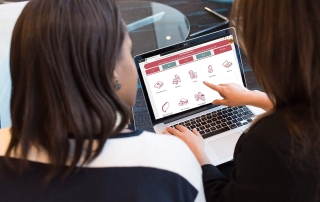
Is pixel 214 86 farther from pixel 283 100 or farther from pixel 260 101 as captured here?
pixel 283 100

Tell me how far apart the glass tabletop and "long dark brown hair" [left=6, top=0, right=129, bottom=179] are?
1.36 metres

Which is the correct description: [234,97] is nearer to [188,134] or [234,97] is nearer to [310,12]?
[188,134]

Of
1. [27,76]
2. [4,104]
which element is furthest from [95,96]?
[4,104]

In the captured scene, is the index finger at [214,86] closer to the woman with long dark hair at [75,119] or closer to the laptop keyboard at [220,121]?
the laptop keyboard at [220,121]

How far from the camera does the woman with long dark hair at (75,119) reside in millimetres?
640

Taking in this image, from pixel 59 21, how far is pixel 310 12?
1.42 ft

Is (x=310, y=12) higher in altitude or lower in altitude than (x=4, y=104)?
higher

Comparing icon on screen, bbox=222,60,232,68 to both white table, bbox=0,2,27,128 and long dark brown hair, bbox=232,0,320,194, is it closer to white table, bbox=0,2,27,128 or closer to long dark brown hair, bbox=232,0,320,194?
long dark brown hair, bbox=232,0,320,194

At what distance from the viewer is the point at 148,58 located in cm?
120

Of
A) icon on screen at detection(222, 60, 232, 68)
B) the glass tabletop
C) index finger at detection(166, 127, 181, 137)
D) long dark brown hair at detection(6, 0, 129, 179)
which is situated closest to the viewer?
long dark brown hair at detection(6, 0, 129, 179)

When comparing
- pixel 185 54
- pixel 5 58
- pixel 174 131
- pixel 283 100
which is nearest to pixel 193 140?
pixel 174 131

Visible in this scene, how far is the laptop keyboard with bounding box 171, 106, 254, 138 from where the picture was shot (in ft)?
3.98

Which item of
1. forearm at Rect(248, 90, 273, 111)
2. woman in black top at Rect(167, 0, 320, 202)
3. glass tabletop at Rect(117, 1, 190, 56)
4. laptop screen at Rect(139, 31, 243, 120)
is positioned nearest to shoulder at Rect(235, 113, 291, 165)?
woman in black top at Rect(167, 0, 320, 202)

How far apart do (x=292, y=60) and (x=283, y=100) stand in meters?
0.09
